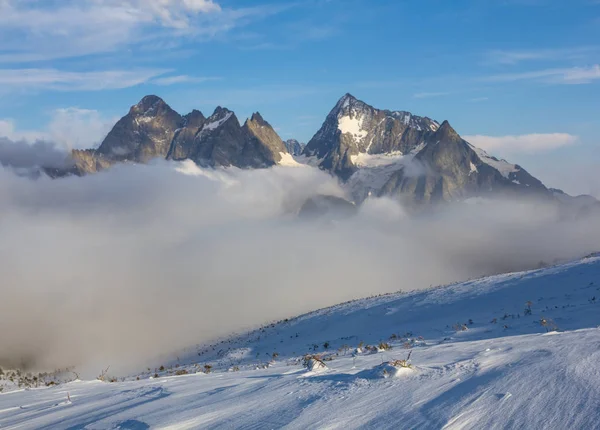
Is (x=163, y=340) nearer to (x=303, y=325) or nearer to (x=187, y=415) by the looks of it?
(x=303, y=325)

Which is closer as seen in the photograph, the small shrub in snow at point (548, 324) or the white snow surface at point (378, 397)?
the white snow surface at point (378, 397)

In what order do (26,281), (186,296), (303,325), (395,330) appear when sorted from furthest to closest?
1. (26,281)
2. (186,296)
3. (303,325)
4. (395,330)

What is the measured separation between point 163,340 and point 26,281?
10028 cm

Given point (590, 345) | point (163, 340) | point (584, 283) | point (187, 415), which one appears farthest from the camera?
point (163, 340)

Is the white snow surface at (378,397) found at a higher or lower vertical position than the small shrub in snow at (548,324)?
higher

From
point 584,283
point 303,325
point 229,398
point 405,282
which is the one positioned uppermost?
point 229,398

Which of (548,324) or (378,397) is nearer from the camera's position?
(378,397)

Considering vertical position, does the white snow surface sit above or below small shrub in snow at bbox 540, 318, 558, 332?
above

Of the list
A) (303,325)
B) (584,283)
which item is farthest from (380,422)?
(303,325)

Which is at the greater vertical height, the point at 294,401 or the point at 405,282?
the point at 294,401

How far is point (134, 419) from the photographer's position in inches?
237

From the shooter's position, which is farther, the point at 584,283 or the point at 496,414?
the point at 584,283

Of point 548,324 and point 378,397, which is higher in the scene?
point 378,397

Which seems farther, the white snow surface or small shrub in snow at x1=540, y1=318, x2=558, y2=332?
small shrub in snow at x1=540, y1=318, x2=558, y2=332
